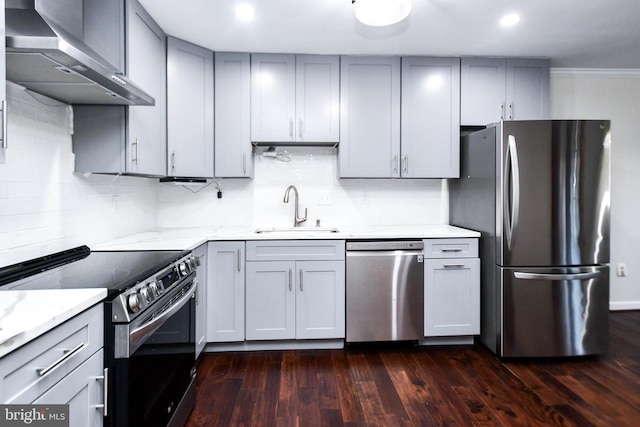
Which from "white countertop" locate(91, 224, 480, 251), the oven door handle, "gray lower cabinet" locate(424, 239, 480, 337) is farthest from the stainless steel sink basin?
the oven door handle

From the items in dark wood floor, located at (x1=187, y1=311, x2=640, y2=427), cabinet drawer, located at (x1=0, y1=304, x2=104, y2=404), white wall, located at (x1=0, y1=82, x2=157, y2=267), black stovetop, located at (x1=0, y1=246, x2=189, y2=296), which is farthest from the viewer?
dark wood floor, located at (x1=187, y1=311, x2=640, y2=427)

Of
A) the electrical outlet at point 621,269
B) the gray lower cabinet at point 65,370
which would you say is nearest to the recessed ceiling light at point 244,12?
the gray lower cabinet at point 65,370

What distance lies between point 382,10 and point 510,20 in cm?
113

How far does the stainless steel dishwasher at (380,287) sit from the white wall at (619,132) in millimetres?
2340

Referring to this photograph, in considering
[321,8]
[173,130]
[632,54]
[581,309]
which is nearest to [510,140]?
[581,309]

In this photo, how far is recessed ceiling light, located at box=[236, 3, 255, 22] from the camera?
2.19 m

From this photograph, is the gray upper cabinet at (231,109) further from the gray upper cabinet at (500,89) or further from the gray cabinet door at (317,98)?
the gray upper cabinet at (500,89)

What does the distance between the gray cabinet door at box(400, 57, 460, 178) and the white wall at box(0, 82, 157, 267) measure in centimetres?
234

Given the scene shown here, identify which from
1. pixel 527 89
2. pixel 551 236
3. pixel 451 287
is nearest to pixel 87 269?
pixel 451 287

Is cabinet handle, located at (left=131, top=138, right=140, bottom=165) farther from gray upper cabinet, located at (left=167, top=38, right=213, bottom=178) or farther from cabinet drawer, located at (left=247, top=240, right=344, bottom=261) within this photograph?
cabinet drawer, located at (left=247, top=240, right=344, bottom=261)

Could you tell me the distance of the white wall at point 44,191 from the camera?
62.1 inches

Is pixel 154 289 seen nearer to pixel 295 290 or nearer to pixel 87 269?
pixel 87 269

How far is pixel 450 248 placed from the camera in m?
2.64

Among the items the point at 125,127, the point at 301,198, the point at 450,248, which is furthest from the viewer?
the point at 301,198
